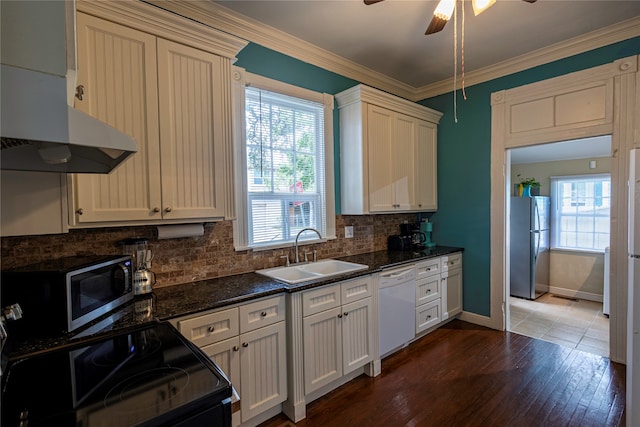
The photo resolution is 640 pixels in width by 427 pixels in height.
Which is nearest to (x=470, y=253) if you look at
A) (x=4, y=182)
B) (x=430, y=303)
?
(x=430, y=303)

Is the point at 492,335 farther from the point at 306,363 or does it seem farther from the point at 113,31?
the point at 113,31

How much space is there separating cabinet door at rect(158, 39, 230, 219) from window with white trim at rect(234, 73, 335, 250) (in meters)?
0.42

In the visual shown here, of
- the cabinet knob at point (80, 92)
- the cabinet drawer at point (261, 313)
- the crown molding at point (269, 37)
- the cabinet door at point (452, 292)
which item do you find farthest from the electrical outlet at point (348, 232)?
the cabinet knob at point (80, 92)

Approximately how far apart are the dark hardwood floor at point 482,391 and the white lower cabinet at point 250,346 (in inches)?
11.0

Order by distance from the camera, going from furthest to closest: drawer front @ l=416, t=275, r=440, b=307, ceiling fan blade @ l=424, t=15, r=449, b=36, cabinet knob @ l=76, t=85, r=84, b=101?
1. drawer front @ l=416, t=275, r=440, b=307
2. ceiling fan blade @ l=424, t=15, r=449, b=36
3. cabinet knob @ l=76, t=85, r=84, b=101

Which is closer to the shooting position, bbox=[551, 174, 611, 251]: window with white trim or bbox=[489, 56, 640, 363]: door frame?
bbox=[489, 56, 640, 363]: door frame

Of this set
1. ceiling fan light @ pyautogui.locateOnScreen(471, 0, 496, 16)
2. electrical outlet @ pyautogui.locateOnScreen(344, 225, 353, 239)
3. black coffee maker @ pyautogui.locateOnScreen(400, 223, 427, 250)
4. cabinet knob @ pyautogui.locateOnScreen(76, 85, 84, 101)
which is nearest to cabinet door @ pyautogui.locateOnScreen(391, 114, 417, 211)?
black coffee maker @ pyautogui.locateOnScreen(400, 223, 427, 250)

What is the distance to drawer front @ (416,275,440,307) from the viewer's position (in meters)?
3.01

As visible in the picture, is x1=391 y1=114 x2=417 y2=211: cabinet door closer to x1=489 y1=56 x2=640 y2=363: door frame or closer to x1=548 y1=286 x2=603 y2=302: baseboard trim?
x1=489 y1=56 x2=640 y2=363: door frame

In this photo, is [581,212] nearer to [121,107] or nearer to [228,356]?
[228,356]

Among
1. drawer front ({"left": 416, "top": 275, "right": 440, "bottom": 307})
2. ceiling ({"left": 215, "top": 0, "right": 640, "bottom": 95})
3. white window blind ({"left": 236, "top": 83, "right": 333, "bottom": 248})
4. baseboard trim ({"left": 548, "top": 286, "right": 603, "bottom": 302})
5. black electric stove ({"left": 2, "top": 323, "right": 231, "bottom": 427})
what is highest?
ceiling ({"left": 215, "top": 0, "right": 640, "bottom": 95})

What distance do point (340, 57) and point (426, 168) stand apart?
5.26ft

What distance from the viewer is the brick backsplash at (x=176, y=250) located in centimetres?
158

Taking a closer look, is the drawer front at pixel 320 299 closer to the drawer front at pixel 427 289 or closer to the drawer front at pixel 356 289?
the drawer front at pixel 356 289
